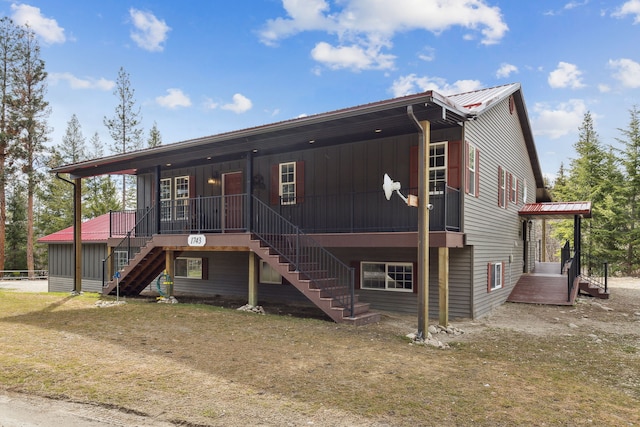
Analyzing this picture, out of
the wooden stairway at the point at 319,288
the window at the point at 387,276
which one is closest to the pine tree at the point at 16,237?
the wooden stairway at the point at 319,288

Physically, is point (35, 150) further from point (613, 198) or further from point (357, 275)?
point (613, 198)

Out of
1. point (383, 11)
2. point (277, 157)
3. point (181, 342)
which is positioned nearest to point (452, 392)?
point (181, 342)

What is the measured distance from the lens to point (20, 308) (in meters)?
11.9

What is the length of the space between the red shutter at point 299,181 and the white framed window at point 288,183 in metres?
0.14

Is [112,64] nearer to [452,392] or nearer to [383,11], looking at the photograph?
[383,11]

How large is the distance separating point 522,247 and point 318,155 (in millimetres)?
10508

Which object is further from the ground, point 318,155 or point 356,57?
point 356,57

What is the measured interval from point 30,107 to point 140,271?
2315 cm

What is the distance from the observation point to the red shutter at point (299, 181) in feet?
44.4

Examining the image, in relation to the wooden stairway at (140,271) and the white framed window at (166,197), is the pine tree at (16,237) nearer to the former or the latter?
the white framed window at (166,197)

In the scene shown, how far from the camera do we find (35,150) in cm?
3031

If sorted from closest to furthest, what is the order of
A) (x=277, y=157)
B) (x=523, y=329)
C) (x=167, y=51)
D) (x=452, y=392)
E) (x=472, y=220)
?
(x=452, y=392) → (x=523, y=329) → (x=472, y=220) → (x=277, y=157) → (x=167, y=51)

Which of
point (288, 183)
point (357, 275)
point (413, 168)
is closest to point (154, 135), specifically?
point (288, 183)

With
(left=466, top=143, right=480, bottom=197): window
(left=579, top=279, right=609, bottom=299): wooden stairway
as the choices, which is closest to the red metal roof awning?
(left=579, top=279, right=609, bottom=299): wooden stairway
